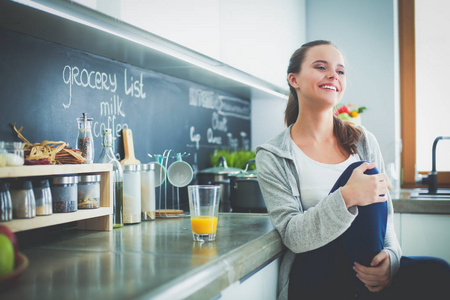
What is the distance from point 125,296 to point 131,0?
792 millimetres

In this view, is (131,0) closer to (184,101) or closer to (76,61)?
(76,61)

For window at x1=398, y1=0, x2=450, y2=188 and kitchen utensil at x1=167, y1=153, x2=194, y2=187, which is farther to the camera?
window at x1=398, y1=0, x2=450, y2=188

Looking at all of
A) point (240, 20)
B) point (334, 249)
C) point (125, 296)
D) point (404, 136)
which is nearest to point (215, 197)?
point (334, 249)

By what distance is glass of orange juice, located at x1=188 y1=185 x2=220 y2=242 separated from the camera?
3.88 feet

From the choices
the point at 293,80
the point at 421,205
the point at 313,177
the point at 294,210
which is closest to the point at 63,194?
the point at 294,210

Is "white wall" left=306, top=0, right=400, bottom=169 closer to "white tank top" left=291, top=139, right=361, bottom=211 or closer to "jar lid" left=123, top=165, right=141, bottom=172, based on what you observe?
"white tank top" left=291, top=139, right=361, bottom=211

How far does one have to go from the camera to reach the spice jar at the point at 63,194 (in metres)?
1.19

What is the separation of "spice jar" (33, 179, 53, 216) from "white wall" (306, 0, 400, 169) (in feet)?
8.02

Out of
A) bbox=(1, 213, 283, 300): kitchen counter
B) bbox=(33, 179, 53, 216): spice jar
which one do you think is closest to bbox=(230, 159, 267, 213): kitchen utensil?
bbox=(1, 213, 283, 300): kitchen counter

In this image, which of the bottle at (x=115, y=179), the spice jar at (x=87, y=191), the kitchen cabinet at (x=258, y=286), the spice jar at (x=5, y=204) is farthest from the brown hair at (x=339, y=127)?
the spice jar at (x=5, y=204)

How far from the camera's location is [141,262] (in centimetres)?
95

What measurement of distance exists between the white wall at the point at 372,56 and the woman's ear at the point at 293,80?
163 cm

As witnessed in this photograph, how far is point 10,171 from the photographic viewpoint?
1009 millimetres

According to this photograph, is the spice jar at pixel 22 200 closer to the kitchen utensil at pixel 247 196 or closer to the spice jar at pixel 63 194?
the spice jar at pixel 63 194
